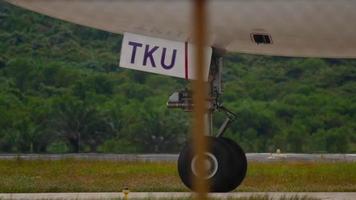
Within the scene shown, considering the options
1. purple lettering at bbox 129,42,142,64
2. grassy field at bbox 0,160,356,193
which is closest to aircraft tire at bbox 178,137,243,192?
purple lettering at bbox 129,42,142,64

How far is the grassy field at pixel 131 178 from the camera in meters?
20.0

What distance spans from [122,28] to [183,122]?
42144mm

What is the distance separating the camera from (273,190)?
19.6 meters

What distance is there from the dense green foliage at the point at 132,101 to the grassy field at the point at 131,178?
25121 mm

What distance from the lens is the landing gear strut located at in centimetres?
1678

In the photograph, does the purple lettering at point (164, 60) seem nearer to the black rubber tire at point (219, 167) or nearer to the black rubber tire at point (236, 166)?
the black rubber tire at point (219, 167)

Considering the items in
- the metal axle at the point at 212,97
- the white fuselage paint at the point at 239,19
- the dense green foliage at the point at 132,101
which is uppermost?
the dense green foliage at the point at 132,101

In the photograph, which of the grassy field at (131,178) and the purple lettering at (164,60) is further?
the grassy field at (131,178)

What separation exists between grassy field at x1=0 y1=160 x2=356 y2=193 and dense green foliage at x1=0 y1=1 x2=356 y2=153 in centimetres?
2512

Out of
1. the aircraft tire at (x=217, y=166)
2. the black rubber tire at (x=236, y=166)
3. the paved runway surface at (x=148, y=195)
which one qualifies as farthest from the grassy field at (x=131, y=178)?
the aircraft tire at (x=217, y=166)

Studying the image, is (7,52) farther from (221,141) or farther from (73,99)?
(221,141)

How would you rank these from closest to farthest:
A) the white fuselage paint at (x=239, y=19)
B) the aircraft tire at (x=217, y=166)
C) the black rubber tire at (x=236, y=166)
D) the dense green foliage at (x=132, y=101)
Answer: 1. the white fuselage paint at (x=239, y=19)
2. the aircraft tire at (x=217, y=166)
3. the black rubber tire at (x=236, y=166)
4. the dense green foliage at (x=132, y=101)

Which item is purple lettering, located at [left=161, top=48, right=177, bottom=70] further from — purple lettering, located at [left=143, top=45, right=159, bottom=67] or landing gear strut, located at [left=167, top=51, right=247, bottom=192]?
landing gear strut, located at [left=167, top=51, right=247, bottom=192]

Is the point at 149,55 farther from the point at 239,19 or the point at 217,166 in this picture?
the point at 217,166
